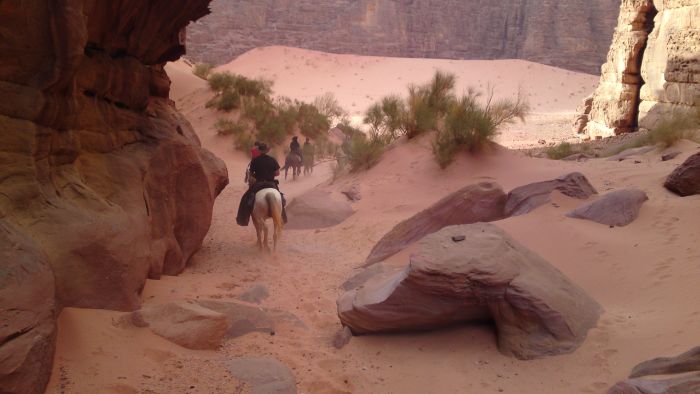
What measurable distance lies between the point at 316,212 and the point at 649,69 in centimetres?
1283

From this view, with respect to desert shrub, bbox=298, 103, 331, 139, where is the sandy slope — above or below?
below

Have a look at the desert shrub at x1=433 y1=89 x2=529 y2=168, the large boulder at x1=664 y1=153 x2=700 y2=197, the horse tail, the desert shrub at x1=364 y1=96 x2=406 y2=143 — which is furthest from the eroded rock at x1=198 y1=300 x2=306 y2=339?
the desert shrub at x1=364 y1=96 x2=406 y2=143

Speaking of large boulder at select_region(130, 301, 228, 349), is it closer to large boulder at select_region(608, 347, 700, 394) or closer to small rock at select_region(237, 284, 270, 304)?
small rock at select_region(237, 284, 270, 304)

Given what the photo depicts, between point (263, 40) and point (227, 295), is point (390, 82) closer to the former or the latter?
point (263, 40)

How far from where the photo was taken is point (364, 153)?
13.5m

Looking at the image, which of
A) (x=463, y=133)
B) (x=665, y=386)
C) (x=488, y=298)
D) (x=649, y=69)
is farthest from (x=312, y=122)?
(x=665, y=386)

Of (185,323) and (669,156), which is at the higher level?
(185,323)

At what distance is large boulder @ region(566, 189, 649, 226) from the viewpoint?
707 centimetres

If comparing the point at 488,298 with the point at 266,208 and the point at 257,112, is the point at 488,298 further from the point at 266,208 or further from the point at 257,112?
the point at 257,112

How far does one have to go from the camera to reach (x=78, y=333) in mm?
4141

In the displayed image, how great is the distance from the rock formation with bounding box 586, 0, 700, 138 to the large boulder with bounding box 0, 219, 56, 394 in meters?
15.6

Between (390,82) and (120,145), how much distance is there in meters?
41.3

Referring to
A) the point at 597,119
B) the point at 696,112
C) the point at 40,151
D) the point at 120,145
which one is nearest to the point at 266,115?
the point at 597,119

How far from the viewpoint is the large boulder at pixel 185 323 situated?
4.70 metres
